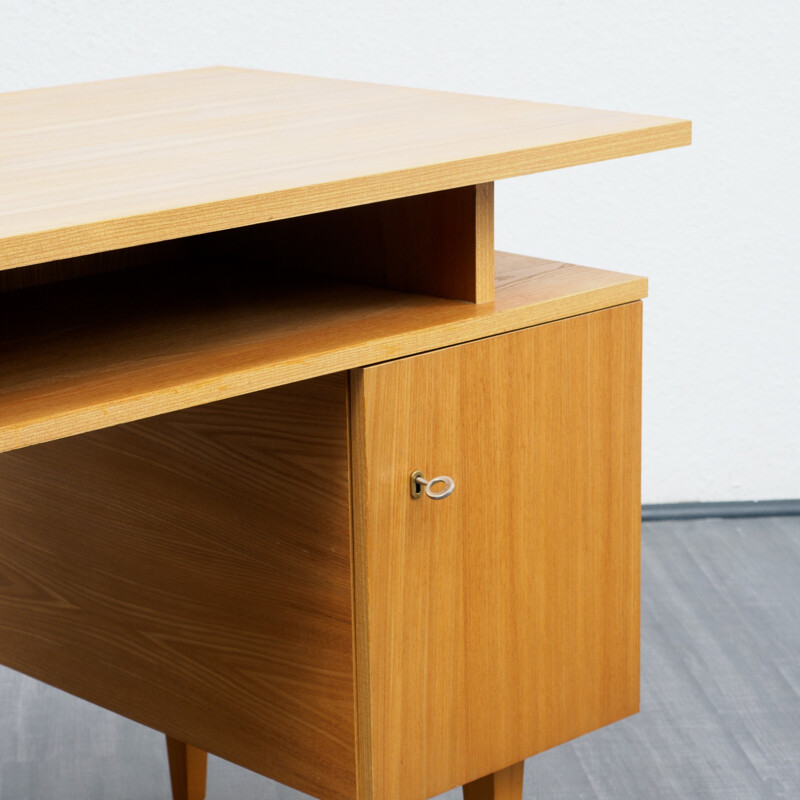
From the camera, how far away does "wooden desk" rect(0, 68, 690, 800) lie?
43.7 inches

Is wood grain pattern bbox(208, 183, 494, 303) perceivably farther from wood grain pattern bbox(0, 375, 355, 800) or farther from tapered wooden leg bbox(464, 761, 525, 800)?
tapered wooden leg bbox(464, 761, 525, 800)

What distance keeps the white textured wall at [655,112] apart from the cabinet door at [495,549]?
60.4 inches

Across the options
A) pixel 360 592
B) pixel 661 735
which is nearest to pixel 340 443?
pixel 360 592

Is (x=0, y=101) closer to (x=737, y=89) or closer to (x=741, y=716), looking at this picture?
(x=741, y=716)

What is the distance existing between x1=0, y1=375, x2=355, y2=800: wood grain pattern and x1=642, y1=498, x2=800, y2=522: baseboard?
5.65 feet

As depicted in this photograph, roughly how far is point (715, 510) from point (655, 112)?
83 centimetres

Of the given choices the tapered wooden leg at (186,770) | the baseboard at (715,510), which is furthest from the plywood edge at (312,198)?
the baseboard at (715,510)

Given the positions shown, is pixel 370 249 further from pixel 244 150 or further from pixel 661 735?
pixel 661 735

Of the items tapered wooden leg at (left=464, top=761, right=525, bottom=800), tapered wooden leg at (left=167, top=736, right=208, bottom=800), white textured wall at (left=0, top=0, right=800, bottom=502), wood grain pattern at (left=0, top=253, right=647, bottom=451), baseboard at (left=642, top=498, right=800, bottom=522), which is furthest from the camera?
baseboard at (left=642, top=498, right=800, bottom=522)

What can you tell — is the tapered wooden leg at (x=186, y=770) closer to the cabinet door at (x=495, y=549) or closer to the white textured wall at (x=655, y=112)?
the cabinet door at (x=495, y=549)

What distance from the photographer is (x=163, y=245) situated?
4.71 ft

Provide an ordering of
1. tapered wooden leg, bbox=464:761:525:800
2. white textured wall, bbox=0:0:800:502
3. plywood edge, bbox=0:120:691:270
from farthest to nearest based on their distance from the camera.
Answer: white textured wall, bbox=0:0:800:502
tapered wooden leg, bbox=464:761:525:800
plywood edge, bbox=0:120:691:270

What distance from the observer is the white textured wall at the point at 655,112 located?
264 centimetres

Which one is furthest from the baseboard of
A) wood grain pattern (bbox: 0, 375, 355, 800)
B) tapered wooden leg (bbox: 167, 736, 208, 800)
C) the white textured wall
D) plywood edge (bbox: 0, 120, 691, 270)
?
plywood edge (bbox: 0, 120, 691, 270)
